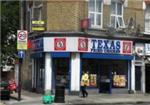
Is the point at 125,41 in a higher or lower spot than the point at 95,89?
higher

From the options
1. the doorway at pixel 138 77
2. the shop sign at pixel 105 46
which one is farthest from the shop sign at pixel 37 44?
the doorway at pixel 138 77

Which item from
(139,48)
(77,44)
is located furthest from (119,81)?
(77,44)

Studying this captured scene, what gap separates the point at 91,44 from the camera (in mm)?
31656

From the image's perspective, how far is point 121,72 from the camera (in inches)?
1335

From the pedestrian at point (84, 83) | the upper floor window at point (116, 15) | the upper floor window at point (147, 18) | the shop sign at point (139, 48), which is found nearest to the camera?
the pedestrian at point (84, 83)

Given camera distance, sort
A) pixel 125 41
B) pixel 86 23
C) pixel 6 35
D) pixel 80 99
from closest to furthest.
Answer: pixel 80 99, pixel 86 23, pixel 125 41, pixel 6 35

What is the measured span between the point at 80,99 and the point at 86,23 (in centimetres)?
542

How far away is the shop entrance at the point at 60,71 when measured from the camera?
31.9m

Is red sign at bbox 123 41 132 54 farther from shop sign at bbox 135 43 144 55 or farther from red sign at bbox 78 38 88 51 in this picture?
red sign at bbox 78 38 88 51

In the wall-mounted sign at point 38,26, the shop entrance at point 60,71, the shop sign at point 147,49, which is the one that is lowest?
the shop entrance at point 60,71

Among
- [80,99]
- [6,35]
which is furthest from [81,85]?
[6,35]

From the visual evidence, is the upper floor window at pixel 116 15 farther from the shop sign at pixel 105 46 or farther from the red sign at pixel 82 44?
the red sign at pixel 82 44

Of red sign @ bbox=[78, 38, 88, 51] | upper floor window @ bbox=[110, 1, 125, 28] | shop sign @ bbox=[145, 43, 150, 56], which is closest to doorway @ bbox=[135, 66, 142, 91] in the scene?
shop sign @ bbox=[145, 43, 150, 56]

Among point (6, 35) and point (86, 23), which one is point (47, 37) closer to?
point (86, 23)
